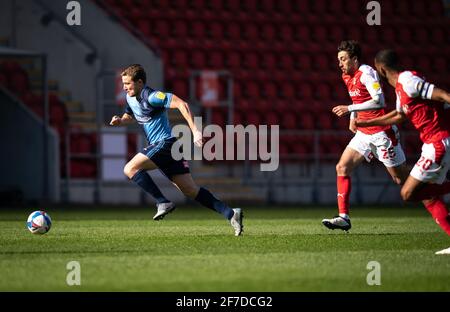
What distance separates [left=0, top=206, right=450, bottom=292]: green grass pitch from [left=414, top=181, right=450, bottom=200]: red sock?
0.52m

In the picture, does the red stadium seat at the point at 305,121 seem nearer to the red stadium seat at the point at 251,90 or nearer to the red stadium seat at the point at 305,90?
the red stadium seat at the point at 305,90

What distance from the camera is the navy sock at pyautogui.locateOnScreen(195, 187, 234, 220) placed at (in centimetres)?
1105

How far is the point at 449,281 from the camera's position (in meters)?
7.44

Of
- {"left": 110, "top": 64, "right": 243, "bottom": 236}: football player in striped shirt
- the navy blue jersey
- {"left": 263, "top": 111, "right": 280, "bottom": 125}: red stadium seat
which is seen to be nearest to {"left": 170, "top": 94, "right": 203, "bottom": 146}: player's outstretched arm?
{"left": 110, "top": 64, "right": 243, "bottom": 236}: football player in striped shirt

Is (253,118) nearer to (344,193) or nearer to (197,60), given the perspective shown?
(197,60)

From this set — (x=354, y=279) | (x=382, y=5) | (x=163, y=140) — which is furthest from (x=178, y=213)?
(x=382, y=5)

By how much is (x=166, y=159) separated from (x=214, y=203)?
826 millimetres

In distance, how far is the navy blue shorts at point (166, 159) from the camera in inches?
449

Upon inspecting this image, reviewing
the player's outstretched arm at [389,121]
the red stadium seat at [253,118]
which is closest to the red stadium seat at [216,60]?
the red stadium seat at [253,118]

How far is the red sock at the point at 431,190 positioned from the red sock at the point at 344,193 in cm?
214

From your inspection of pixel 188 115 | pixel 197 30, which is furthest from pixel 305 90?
pixel 188 115

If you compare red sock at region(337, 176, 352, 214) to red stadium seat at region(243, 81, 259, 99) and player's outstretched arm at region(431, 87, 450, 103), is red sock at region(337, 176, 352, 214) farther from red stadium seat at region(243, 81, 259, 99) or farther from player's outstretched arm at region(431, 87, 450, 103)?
red stadium seat at region(243, 81, 259, 99)

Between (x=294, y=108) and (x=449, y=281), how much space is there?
16.9m
